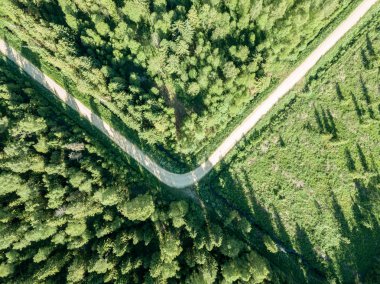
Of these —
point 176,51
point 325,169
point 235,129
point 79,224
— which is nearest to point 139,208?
point 79,224

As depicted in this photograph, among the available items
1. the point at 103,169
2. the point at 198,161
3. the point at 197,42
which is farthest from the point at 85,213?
the point at 197,42

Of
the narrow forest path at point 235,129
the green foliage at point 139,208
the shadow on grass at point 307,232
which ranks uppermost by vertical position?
the narrow forest path at point 235,129

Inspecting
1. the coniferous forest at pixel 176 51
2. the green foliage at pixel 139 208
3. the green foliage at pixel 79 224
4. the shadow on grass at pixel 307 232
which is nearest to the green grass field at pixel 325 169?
the shadow on grass at pixel 307 232

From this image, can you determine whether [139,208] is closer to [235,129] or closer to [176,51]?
[235,129]

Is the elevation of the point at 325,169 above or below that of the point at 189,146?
below

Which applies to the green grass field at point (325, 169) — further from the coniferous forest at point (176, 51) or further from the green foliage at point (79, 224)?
the green foliage at point (79, 224)

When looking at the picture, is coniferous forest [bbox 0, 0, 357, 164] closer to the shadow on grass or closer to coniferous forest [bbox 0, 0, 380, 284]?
coniferous forest [bbox 0, 0, 380, 284]

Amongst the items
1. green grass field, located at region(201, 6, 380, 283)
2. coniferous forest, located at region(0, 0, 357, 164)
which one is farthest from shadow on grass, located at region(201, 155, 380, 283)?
coniferous forest, located at region(0, 0, 357, 164)

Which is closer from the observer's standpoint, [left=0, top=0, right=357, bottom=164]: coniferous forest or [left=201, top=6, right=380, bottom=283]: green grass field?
[left=0, top=0, right=357, bottom=164]: coniferous forest
